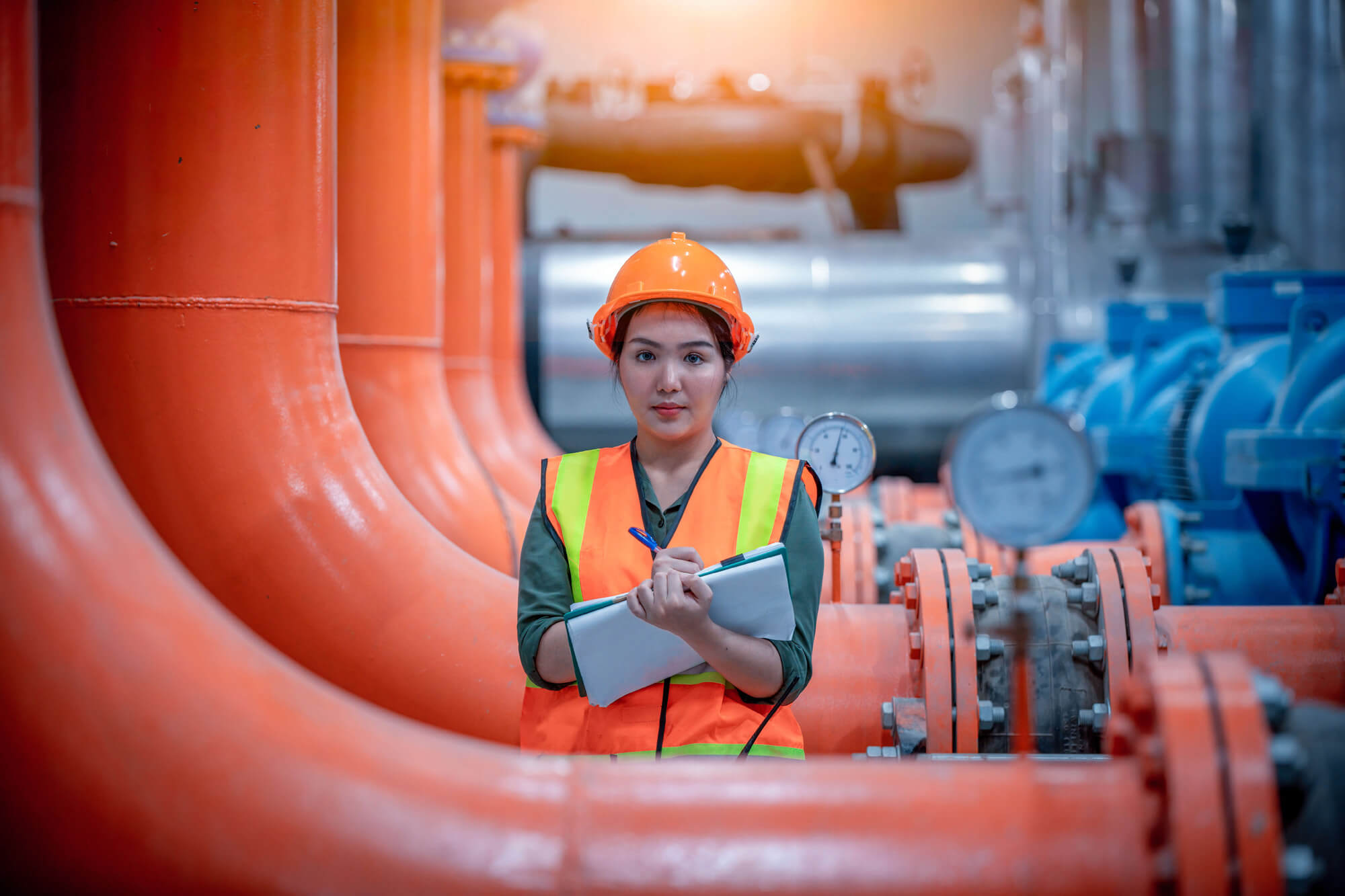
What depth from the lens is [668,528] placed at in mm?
1348

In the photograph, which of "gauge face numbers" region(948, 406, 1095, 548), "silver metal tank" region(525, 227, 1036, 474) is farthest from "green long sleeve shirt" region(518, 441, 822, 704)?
"silver metal tank" region(525, 227, 1036, 474)

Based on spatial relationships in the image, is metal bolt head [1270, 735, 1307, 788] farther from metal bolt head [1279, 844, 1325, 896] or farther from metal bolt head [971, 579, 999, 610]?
metal bolt head [971, 579, 999, 610]

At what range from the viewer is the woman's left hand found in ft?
3.72

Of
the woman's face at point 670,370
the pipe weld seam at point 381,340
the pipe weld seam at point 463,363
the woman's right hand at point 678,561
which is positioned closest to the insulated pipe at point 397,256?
the pipe weld seam at point 381,340

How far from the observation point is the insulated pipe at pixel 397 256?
2.89 m

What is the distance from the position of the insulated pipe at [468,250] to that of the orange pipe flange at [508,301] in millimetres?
1428

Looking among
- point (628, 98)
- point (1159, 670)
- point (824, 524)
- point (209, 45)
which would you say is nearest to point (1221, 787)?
point (1159, 670)

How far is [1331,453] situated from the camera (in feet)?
9.31

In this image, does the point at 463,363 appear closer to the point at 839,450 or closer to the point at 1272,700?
the point at 839,450

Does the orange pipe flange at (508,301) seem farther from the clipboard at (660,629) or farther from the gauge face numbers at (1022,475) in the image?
the clipboard at (660,629)

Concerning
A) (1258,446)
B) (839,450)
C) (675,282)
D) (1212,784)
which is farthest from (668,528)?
(1258,446)

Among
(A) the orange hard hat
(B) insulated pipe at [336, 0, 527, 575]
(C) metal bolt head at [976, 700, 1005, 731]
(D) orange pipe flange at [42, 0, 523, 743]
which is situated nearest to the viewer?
(A) the orange hard hat

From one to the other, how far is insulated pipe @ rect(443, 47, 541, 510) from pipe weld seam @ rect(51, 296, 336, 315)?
2608 mm

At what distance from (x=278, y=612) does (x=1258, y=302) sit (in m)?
3.43
